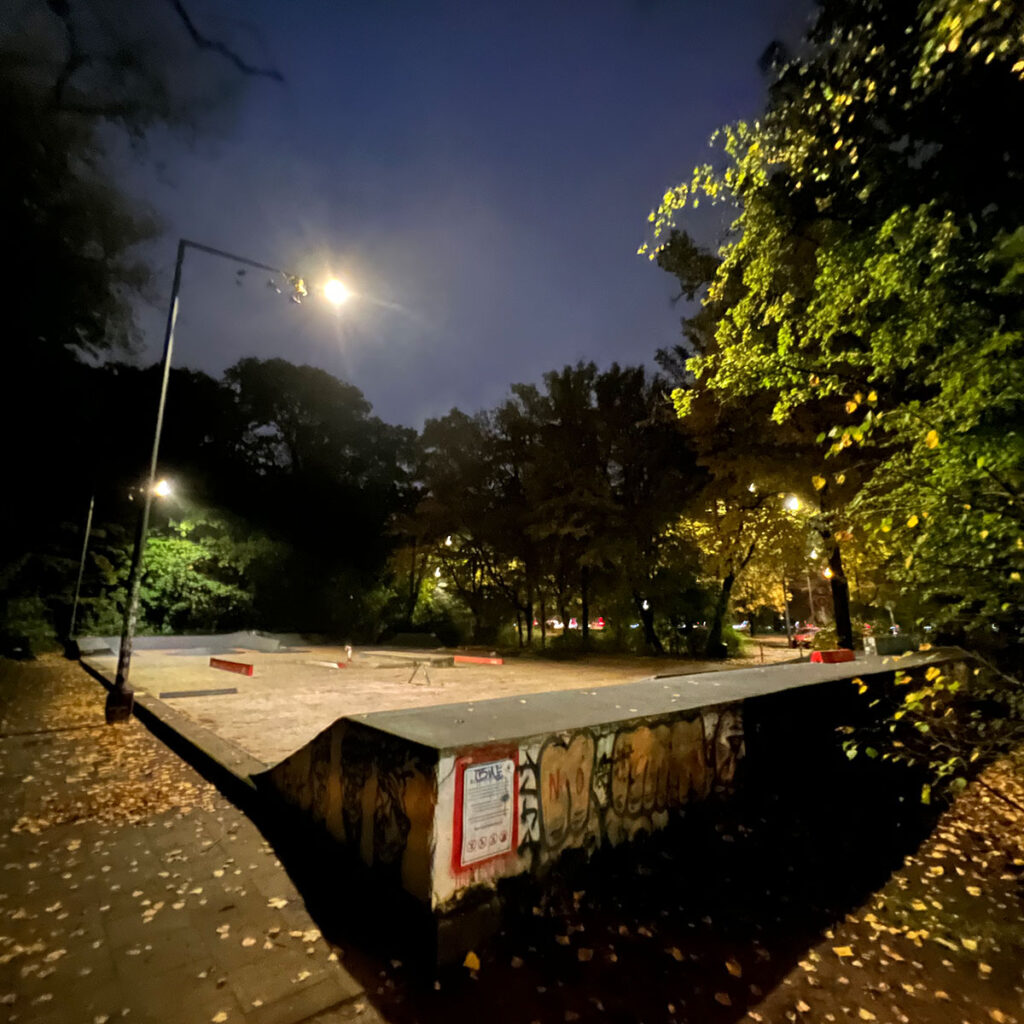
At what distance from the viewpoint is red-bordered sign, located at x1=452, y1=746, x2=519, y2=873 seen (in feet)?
11.1

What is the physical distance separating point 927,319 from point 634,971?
254 inches

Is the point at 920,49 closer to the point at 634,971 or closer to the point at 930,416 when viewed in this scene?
the point at 930,416

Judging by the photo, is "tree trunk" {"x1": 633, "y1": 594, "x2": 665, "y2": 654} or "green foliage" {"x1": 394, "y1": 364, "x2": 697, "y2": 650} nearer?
"green foliage" {"x1": 394, "y1": 364, "x2": 697, "y2": 650}

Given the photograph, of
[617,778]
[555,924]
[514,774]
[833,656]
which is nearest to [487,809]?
[514,774]

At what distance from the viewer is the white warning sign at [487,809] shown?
11.2ft

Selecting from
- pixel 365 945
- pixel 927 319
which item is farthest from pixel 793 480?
pixel 365 945

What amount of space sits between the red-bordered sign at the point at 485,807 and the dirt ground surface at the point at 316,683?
4.54 m

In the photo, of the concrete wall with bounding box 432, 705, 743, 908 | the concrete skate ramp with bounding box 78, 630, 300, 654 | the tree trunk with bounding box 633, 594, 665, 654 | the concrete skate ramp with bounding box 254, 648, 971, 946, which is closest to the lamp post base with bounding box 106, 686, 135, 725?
the concrete skate ramp with bounding box 254, 648, 971, 946

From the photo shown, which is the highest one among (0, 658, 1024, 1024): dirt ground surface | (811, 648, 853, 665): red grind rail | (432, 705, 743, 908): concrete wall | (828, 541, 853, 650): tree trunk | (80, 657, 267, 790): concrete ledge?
(828, 541, 853, 650): tree trunk

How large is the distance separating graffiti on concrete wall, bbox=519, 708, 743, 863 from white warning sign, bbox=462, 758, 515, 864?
13 cm

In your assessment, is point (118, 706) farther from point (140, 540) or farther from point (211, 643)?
point (211, 643)

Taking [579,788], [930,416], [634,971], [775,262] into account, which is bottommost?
[634,971]

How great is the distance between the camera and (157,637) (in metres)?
24.0

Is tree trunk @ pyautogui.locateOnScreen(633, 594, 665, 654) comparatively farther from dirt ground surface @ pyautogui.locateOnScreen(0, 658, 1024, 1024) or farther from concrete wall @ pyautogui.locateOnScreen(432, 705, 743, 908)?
concrete wall @ pyautogui.locateOnScreen(432, 705, 743, 908)
